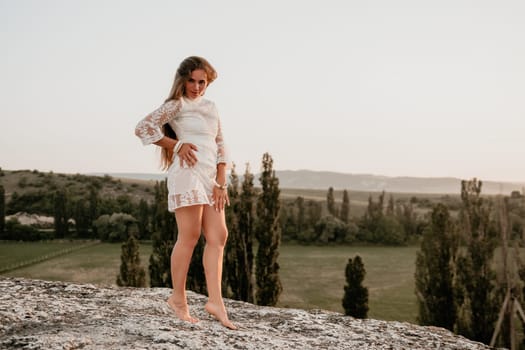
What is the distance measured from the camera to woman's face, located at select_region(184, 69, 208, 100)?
452 cm

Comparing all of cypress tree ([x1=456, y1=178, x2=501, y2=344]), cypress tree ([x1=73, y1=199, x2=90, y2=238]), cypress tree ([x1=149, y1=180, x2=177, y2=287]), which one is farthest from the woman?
cypress tree ([x1=73, y1=199, x2=90, y2=238])

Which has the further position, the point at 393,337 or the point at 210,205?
the point at 393,337

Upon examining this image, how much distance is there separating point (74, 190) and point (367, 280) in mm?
50794

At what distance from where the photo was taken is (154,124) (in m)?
4.41

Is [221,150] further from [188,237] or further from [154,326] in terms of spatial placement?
[154,326]

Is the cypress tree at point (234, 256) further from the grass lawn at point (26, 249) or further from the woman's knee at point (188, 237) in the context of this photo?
the grass lawn at point (26, 249)

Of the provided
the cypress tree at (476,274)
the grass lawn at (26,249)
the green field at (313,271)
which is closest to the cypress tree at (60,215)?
the grass lawn at (26,249)

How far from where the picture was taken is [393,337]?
498 cm

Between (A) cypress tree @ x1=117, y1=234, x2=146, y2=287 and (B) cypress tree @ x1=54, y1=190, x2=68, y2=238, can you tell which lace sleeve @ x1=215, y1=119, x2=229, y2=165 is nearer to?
(A) cypress tree @ x1=117, y1=234, x2=146, y2=287

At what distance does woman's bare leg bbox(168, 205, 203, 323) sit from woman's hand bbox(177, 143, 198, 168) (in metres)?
0.40

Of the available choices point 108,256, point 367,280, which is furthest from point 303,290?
point 108,256

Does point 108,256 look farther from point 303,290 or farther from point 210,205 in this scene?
point 210,205

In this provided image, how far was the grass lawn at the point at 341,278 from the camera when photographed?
3047 centimetres

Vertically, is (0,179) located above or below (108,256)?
above
